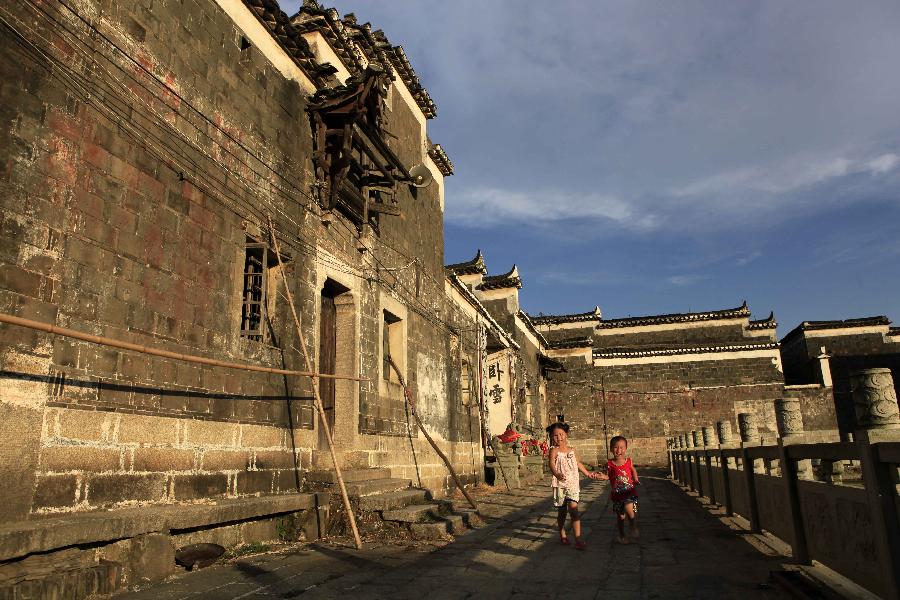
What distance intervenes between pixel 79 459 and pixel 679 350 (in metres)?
29.3

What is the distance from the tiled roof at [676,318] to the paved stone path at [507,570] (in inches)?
1117

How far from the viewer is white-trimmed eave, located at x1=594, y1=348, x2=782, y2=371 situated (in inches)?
1158

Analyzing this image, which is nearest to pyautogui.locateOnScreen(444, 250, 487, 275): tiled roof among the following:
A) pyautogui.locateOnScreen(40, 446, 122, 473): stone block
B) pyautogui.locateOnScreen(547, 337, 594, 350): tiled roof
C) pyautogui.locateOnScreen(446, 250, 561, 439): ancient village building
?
pyautogui.locateOnScreen(446, 250, 561, 439): ancient village building

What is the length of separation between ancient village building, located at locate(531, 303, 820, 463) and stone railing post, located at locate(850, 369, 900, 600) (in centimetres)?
2665

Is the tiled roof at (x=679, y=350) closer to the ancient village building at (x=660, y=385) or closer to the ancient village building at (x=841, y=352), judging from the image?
the ancient village building at (x=660, y=385)

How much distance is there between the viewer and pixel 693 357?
3020 cm

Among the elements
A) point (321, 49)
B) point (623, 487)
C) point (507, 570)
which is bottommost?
point (507, 570)

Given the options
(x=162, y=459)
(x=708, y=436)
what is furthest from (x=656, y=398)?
(x=162, y=459)

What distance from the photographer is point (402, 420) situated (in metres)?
10.7

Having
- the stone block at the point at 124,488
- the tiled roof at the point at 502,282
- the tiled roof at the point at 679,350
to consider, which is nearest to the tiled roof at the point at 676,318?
the tiled roof at the point at 679,350

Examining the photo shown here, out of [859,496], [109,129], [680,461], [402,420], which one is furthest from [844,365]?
[109,129]

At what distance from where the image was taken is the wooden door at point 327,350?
28.7 feet

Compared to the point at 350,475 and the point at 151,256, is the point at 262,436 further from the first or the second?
the point at 151,256

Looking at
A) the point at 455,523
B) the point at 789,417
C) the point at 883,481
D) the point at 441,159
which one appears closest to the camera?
the point at 883,481
